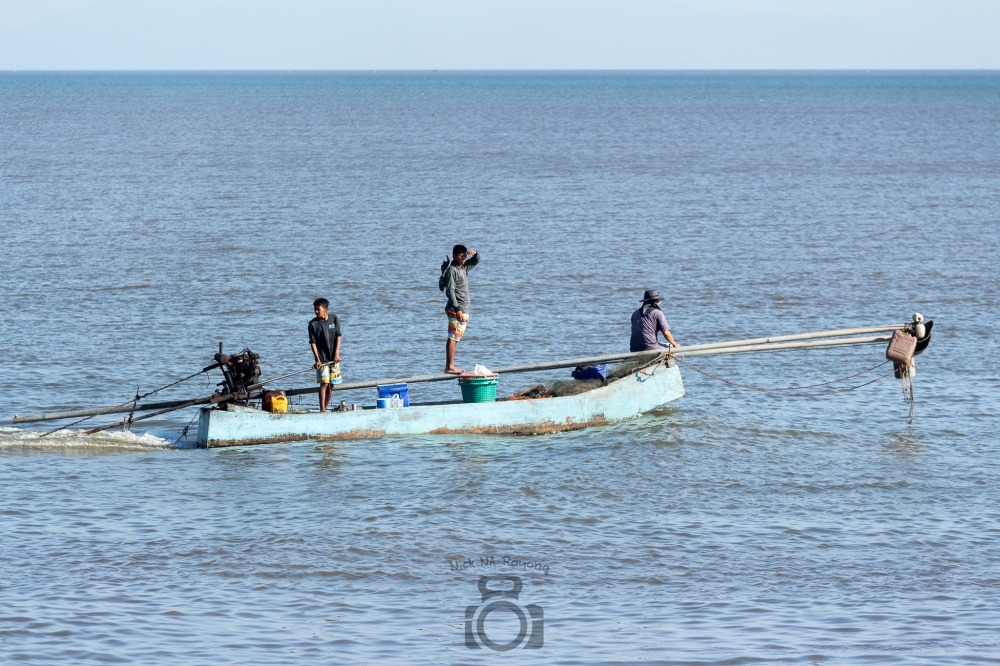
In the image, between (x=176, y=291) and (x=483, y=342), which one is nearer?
(x=483, y=342)

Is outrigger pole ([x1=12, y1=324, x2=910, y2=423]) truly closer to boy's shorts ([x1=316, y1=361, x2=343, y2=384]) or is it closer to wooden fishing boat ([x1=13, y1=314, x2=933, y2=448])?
wooden fishing boat ([x1=13, y1=314, x2=933, y2=448])

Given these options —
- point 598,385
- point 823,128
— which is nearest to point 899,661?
point 598,385

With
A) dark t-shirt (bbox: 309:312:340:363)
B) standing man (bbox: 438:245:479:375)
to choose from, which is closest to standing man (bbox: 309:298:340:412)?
dark t-shirt (bbox: 309:312:340:363)

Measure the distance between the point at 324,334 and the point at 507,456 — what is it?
272 cm

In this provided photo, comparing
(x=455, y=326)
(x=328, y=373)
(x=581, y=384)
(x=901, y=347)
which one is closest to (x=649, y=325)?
(x=581, y=384)

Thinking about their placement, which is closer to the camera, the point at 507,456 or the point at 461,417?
the point at 507,456

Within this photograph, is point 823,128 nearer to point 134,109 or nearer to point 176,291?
point 134,109

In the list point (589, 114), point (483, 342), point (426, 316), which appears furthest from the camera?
point (589, 114)

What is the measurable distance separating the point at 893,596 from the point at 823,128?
292 feet

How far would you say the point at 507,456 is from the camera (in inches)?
656

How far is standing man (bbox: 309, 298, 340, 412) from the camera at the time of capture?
16656 millimetres

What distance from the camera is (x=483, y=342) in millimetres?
23547

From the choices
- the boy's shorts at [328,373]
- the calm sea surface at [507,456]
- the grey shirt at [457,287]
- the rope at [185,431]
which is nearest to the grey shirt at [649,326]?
the calm sea surface at [507,456]

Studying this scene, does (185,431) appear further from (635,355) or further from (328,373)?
(635,355)
